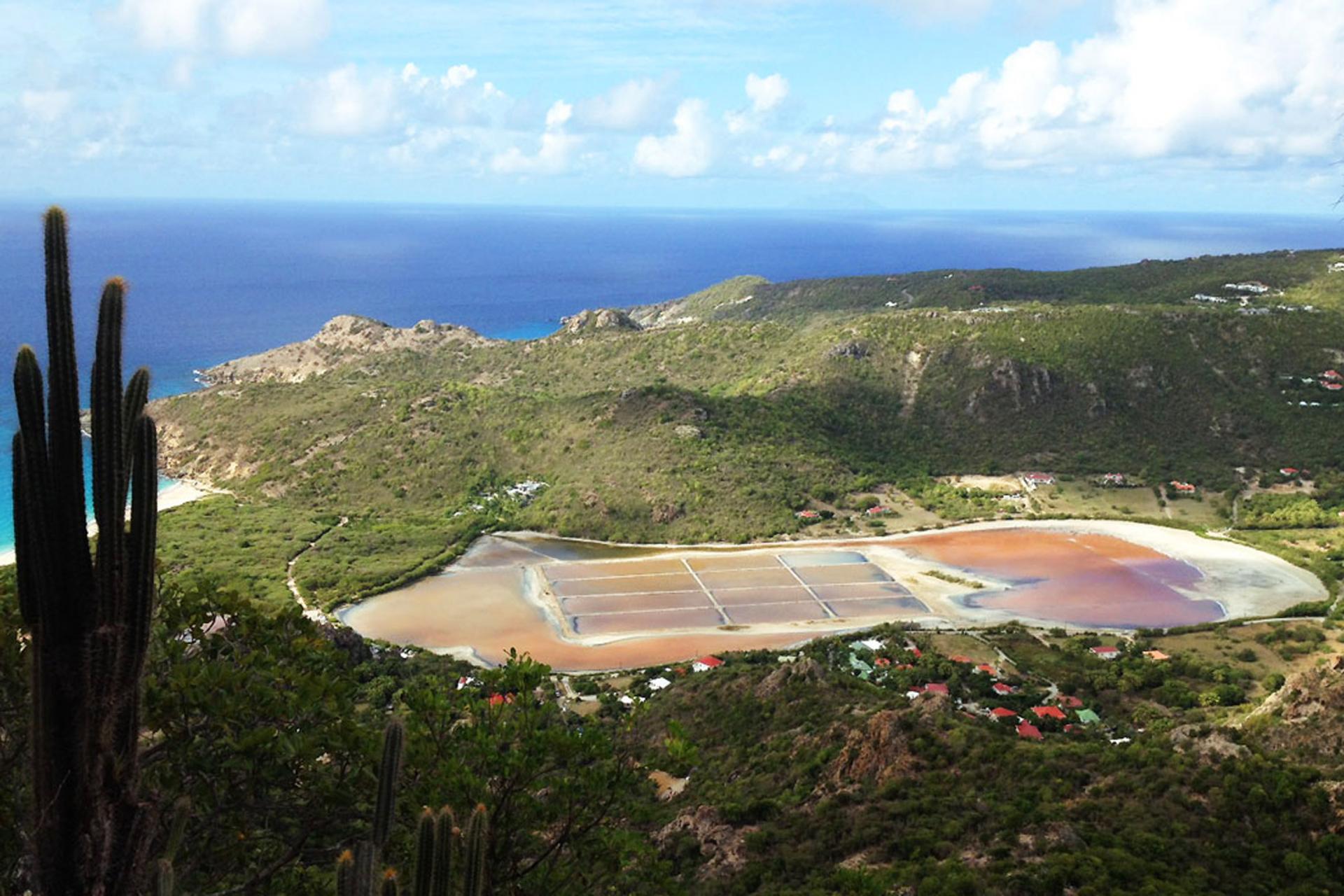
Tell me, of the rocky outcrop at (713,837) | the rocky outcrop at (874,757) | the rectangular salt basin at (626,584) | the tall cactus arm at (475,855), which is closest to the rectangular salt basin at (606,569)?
the rectangular salt basin at (626,584)

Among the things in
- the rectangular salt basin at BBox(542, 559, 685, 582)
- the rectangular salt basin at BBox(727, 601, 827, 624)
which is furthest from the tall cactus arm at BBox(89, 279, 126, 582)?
the rectangular salt basin at BBox(542, 559, 685, 582)

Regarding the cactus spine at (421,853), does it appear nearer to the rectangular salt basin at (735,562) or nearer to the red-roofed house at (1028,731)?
the red-roofed house at (1028,731)

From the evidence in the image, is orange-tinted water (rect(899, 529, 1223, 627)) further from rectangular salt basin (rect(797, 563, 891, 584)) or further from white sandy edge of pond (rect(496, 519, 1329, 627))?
rectangular salt basin (rect(797, 563, 891, 584))

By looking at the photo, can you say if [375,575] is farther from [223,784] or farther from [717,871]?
[223,784]

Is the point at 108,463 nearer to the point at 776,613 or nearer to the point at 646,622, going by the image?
the point at 646,622

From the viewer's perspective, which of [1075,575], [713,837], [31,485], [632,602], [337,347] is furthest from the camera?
[337,347]

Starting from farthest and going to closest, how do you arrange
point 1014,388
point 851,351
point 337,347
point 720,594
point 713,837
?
1. point 337,347
2. point 851,351
3. point 1014,388
4. point 720,594
5. point 713,837

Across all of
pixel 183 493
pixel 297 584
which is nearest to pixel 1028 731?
pixel 297 584

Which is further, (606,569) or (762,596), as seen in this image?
(606,569)
